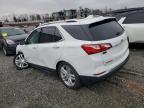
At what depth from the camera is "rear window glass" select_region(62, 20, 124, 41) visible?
3.61 m

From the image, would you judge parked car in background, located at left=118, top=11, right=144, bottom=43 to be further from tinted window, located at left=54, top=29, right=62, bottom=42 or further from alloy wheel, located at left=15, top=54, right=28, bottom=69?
alloy wheel, located at left=15, top=54, right=28, bottom=69

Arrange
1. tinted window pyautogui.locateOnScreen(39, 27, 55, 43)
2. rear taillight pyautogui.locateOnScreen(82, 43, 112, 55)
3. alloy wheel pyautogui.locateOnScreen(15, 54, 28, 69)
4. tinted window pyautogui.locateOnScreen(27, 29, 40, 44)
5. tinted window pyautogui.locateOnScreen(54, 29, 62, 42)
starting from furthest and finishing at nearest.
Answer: alloy wheel pyautogui.locateOnScreen(15, 54, 28, 69)
tinted window pyautogui.locateOnScreen(27, 29, 40, 44)
tinted window pyautogui.locateOnScreen(39, 27, 55, 43)
tinted window pyautogui.locateOnScreen(54, 29, 62, 42)
rear taillight pyautogui.locateOnScreen(82, 43, 112, 55)

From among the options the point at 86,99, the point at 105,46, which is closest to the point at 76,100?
the point at 86,99

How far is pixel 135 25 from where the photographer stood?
7.00 metres

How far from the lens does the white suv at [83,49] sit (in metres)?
3.52

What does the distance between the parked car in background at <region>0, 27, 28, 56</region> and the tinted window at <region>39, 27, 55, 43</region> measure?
419 centimetres

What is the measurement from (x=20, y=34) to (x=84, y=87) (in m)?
6.59

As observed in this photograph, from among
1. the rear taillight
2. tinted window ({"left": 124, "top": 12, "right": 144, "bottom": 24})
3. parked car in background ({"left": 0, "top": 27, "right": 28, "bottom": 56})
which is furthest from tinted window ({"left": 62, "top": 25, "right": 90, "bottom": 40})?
parked car in background ({"left": 0, "top": 27, "right": 28, "bottom": 56})

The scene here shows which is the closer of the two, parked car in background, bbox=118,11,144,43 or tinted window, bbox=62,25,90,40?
tinted window, bbox=62,25,90,40

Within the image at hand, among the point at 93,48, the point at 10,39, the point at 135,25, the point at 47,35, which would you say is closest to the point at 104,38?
the point at 93,48

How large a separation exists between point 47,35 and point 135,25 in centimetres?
400

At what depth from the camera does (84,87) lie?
4320mm

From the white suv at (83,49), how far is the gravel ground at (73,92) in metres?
0.37

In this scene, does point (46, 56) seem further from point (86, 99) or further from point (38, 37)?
point (86, 99)
